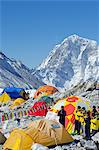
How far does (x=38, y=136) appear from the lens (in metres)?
19.0

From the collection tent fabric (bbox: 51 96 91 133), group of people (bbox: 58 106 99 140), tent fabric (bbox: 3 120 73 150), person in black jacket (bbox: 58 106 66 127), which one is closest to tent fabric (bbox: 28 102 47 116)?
tent fabric (bbox: 51 96 91 133)

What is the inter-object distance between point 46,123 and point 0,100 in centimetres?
2854

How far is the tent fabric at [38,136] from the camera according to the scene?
18.3 meters

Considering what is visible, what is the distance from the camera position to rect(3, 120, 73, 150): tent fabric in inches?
720

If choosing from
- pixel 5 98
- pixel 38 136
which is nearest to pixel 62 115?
pixel 38 136

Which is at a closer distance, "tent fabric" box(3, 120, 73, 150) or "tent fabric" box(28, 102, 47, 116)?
"tent fabric" box(3, 120, 73, 150)

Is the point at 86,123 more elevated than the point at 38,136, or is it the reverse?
the point at 86,123

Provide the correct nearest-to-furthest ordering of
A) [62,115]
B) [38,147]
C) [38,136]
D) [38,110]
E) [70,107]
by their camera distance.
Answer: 1. [38,147]
2. [38,136]
3. [62,115]
4. [70,107]
5. [38,110]

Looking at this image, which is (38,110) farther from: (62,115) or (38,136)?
(38,136)

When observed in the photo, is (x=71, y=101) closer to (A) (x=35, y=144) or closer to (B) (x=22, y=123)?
(B) (x=22, y=123)

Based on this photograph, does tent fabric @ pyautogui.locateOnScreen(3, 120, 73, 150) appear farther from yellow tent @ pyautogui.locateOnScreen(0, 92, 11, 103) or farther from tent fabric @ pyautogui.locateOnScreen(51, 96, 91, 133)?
yellow tent @ pyautogui.locateOnScreen(0, 92, 11, 103)

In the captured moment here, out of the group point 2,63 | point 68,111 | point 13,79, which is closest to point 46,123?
point 68,111

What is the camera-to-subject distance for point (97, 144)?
18.7 metres

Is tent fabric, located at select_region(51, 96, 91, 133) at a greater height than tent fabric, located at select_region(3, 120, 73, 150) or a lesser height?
greater
